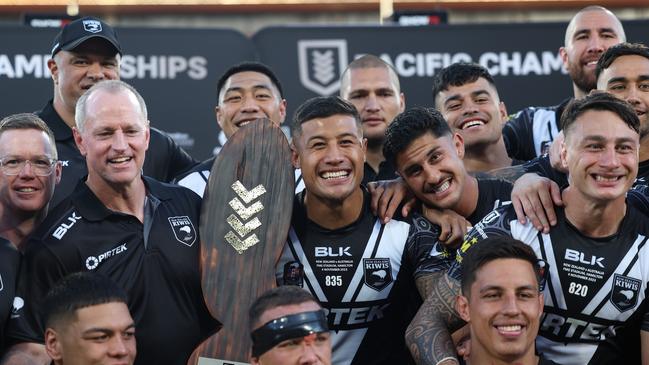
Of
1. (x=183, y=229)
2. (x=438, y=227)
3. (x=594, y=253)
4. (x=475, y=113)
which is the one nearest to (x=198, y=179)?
(x=183, y=229)

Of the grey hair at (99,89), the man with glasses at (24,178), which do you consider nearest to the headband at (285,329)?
the grey hair at (99,89)

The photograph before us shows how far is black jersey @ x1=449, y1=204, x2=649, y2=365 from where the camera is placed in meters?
4.84

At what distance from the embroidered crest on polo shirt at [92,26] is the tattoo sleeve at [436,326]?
214 cm

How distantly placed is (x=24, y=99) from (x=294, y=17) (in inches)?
78.9

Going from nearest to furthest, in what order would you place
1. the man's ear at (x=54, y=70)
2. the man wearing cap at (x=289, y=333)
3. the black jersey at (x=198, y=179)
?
the man wearing cap at (x=289, y=333), the black jersey at (x=198, y=179), the man's ear at (x=54, y=70)

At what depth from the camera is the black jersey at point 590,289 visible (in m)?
4.84

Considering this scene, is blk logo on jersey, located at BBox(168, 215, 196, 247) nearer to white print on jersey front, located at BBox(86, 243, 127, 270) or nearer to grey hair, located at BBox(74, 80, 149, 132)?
white print on jersey front, located at BBox(86, 243, 127, 270)

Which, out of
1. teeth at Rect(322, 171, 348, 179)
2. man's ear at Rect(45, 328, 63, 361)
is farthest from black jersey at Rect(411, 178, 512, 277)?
A: man's ear at Rect(45, 328, 63, 361)

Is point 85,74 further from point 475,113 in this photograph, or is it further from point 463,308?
point 463,308

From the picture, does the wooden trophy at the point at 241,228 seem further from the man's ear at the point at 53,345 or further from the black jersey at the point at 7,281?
the black jersey at the point at 7,281

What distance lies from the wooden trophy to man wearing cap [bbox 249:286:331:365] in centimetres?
36

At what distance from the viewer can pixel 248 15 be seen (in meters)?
8.45

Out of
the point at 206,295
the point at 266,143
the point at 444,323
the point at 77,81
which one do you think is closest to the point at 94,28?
the point at 77,81

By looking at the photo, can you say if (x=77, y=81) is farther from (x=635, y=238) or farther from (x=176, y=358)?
(x=635, y=238)
